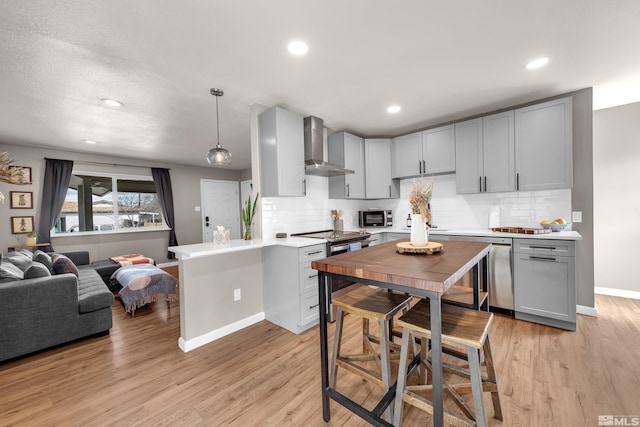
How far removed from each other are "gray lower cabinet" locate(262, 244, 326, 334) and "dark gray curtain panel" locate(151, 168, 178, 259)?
14.0ft

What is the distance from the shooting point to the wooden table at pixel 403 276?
42.1 inches

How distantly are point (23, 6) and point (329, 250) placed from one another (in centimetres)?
280

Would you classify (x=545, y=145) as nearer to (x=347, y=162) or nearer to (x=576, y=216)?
(x=576, y=216)

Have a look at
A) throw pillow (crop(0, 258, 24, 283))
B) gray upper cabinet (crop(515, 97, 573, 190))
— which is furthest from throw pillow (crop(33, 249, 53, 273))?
gray upper cabinet (crop(515, 97, 573, 190))

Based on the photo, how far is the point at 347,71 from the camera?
7.56 feet

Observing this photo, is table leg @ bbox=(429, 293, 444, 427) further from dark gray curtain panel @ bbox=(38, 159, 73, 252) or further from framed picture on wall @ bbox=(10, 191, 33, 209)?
framed picture on wall @ bbox=(10, 191, 33, 209)

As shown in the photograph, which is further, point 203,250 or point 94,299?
point 94,299

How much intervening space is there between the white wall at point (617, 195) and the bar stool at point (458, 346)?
11.2 ft

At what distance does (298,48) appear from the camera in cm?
194

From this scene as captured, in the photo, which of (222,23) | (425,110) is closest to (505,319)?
(425,110)

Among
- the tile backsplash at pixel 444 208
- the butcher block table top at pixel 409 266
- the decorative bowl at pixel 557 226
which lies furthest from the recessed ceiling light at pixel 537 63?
the butcher block table top at pixel 409 266

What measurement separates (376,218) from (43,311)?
410 centimetres

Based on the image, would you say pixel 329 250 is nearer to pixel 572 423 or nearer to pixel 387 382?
pixel 387 382

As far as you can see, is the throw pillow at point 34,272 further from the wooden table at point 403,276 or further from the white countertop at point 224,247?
the wooden table at point 403,276
